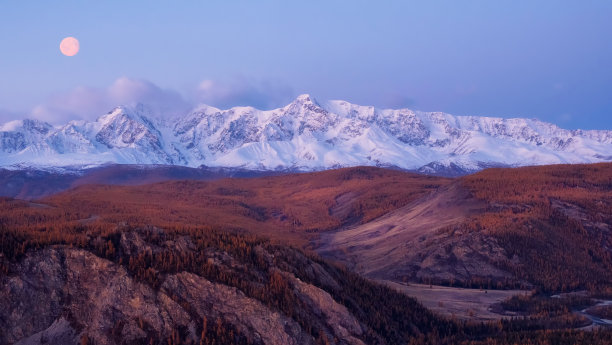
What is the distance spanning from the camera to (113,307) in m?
23.4

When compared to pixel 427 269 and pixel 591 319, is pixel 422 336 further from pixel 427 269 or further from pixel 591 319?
pixel 427 269

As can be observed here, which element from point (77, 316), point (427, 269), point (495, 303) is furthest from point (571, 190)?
point (77, 316)

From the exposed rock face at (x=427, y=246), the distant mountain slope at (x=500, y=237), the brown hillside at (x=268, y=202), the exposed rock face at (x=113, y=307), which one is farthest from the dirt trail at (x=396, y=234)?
the exposed rock face at (x=113, y=307)

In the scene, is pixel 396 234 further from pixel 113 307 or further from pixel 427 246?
pixel 113 307

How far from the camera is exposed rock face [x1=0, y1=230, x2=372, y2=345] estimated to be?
2241 centimetres

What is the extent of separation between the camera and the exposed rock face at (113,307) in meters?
22.4

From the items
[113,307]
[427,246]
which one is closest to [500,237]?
[427,246]

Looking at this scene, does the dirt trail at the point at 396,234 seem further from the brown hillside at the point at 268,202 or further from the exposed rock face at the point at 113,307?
the exposed rock face at the point at 113,307

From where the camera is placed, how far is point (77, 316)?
75.5ft

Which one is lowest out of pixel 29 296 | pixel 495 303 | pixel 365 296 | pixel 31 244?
pixel 495 303

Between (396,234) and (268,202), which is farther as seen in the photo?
(268,202)

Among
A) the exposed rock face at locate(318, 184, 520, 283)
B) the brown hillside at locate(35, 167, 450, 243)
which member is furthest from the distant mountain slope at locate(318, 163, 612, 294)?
the brown hillside at locate(35, 167, 450, 243)

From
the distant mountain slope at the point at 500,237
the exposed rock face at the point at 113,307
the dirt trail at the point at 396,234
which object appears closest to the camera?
the exposed rock face at the point at 113,307

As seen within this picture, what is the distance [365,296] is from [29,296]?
57.3 ft
